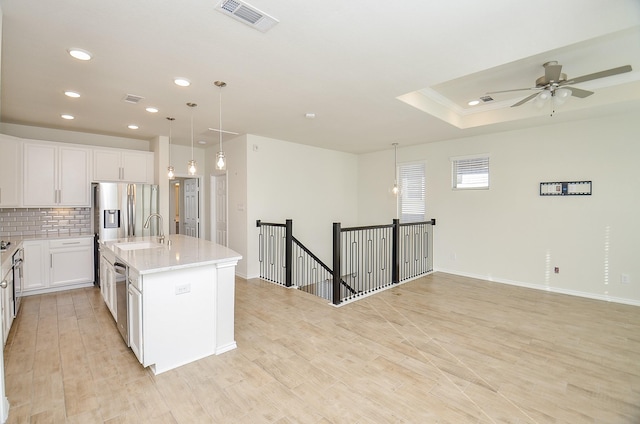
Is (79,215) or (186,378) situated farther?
(79,215)

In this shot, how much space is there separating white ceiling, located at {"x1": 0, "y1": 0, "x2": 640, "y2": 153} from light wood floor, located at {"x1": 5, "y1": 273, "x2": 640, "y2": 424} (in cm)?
271

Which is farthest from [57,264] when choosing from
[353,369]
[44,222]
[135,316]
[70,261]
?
[353,369]

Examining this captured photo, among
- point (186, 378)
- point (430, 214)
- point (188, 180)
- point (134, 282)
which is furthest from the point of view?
point (188, 180)

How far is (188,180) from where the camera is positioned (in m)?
7.10

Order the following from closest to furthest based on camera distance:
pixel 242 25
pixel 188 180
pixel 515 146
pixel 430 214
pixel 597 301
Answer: pixel 242 25 < pixel 597 301 < pixel 515 146 < pixel 430 214 < pixel 188 180

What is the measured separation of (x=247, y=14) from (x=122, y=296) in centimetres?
277

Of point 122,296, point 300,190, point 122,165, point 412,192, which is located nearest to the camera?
point 122,296

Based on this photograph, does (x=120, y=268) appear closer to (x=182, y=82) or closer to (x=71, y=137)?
(x=182, y=82)

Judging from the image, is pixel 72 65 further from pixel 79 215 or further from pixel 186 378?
pixel 79 215

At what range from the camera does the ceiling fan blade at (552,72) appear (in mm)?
2916

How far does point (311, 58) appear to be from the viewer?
8.78 ft

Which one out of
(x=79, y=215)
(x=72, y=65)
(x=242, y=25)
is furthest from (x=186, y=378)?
(x=79, y=215)

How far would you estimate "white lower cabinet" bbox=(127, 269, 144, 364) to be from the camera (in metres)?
2.52

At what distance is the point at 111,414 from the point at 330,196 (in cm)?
566
